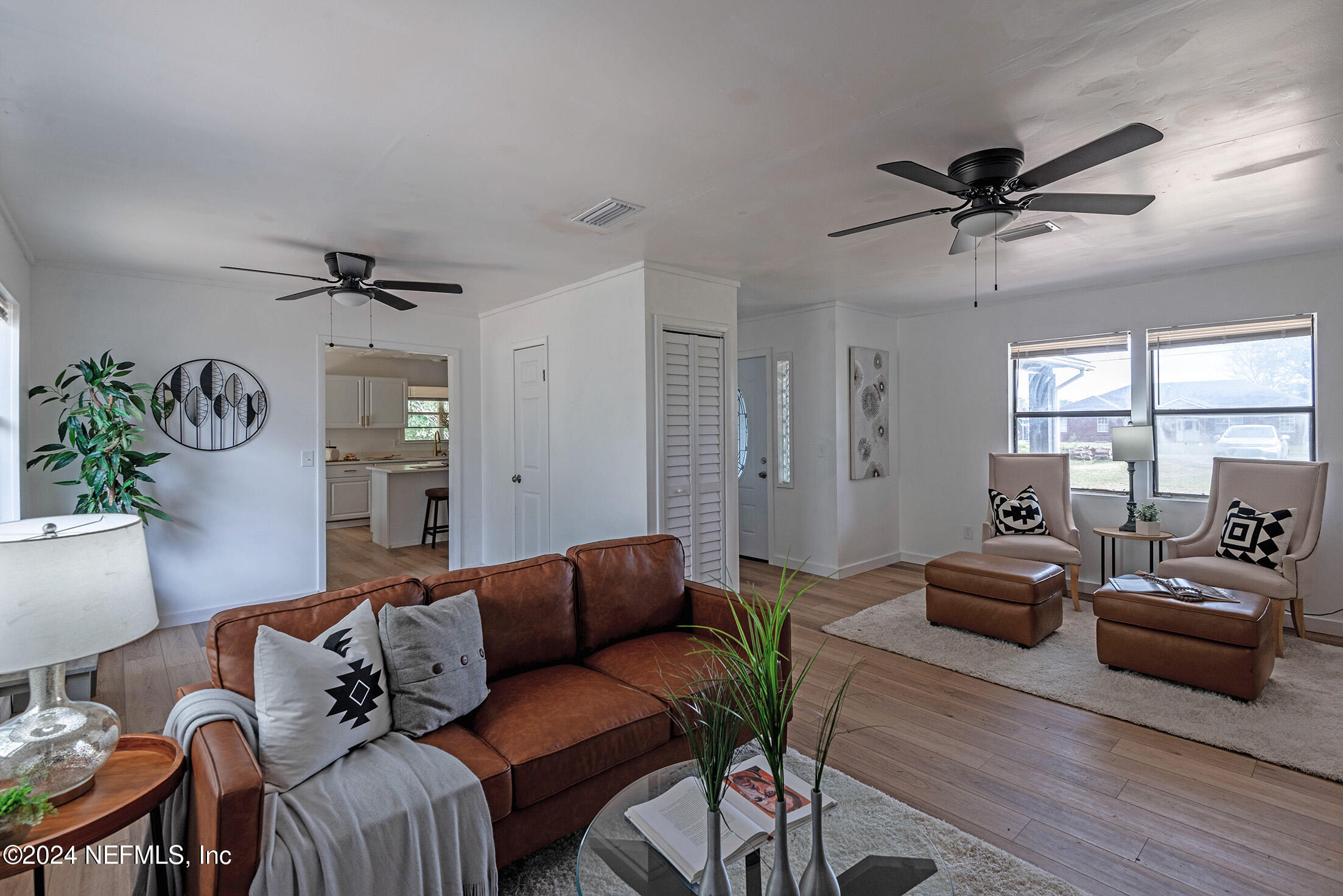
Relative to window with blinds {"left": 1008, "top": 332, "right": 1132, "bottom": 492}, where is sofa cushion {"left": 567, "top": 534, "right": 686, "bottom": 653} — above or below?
below

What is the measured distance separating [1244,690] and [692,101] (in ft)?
11.8

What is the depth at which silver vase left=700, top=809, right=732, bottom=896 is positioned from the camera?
124cm

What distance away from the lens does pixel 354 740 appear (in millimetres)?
1807

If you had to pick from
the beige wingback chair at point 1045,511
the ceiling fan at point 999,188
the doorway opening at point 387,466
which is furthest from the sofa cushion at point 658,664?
the doorway opening at point 387,466

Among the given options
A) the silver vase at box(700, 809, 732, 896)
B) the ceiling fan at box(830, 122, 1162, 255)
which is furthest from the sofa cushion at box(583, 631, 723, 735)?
the ceiling fan at box(830, 122, 1162, 255)

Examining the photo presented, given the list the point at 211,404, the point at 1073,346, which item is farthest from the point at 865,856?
the point at 211,404

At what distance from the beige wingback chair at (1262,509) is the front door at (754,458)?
10.1ft

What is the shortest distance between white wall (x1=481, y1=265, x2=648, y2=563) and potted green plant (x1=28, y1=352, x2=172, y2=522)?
251cm

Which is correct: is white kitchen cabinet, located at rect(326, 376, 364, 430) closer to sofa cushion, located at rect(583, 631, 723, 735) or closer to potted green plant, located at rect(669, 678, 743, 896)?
sofa cushion, located at rect(583, 631, 723, 735)

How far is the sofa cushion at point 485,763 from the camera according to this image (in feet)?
5.76

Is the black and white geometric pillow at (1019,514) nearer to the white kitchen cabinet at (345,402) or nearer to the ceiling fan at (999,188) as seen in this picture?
the ceiling fan at (999,188)

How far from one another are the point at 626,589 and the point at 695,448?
6.03ft

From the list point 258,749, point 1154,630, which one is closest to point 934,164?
point 1154,630

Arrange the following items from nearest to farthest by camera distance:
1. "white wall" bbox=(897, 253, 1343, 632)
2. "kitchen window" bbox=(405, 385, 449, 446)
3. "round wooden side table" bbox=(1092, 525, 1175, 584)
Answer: "white wall" bbox=(897, 253, 1343, 632), "round wooden side table" bbox=(1092, 525, 1175, 584), "kitchen window" bbox=(405, 385, 449, 446)
